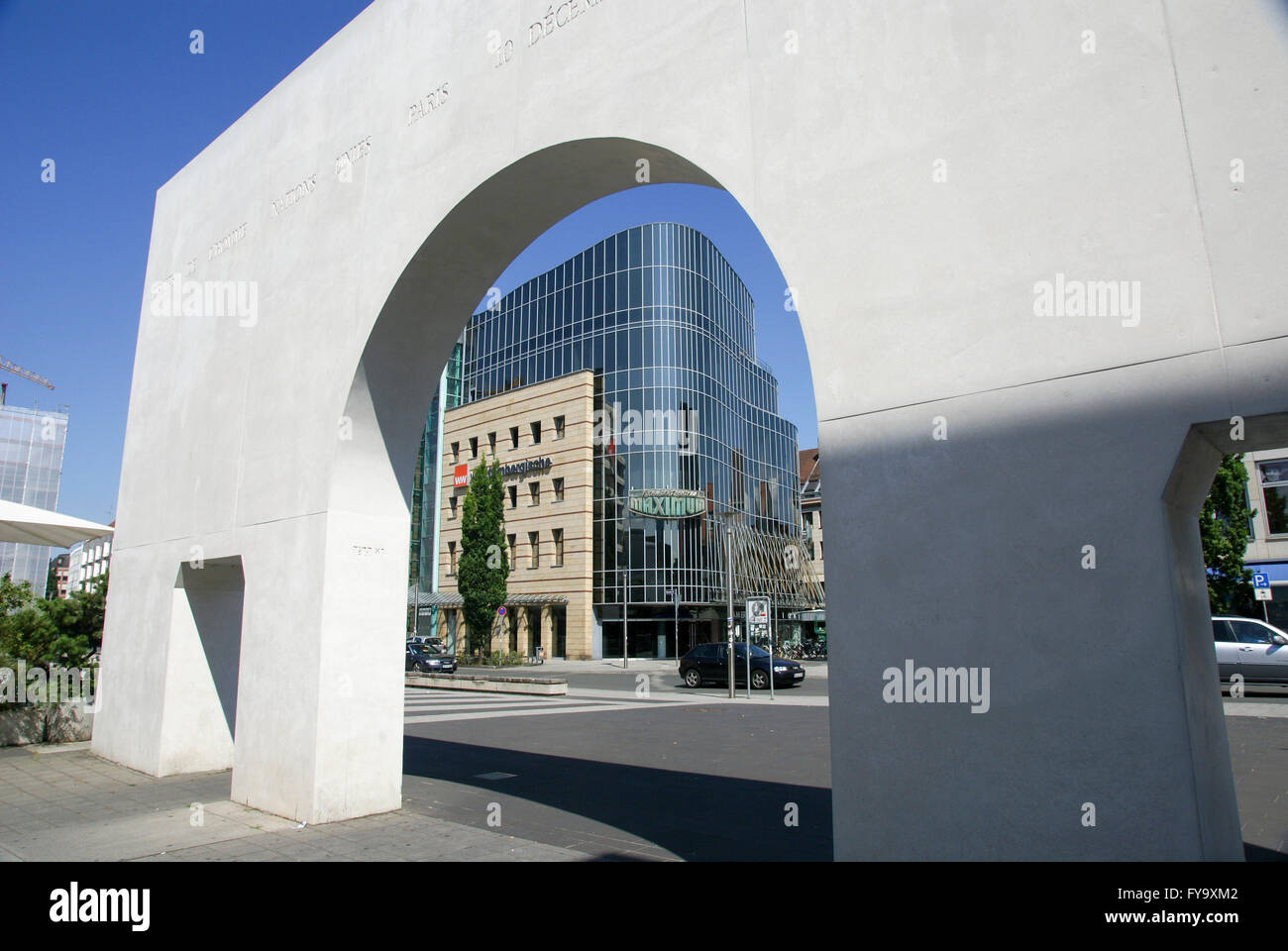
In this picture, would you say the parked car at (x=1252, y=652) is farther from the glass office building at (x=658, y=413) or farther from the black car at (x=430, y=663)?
the glass office building at (x=658, y=413)

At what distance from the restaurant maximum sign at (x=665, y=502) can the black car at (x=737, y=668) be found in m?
17.2

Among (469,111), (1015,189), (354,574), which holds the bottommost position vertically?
(354,574)

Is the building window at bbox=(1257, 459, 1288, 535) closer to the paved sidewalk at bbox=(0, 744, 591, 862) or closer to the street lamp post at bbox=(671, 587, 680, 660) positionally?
the street lamp post at bbox=(671, 587, 680, 660)

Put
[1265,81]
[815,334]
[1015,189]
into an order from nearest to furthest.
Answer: [1265,81]
[1015,189]
[815,334]

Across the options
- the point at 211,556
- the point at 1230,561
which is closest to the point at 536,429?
the point at 1230,561

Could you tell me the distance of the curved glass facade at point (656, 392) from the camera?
4241 cm

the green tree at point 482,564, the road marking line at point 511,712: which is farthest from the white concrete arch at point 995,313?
the green tree at point 482,564

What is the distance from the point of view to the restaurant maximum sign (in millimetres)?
42000

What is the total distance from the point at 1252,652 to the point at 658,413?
2883 cm

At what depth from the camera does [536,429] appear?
46906 millimetres

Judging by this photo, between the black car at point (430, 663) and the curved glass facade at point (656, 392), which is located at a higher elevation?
the curved glass facade at point (656, 392)

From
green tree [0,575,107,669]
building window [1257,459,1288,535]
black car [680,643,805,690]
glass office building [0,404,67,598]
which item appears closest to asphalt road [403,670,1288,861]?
Answer: green tree [0,575,107,669]
